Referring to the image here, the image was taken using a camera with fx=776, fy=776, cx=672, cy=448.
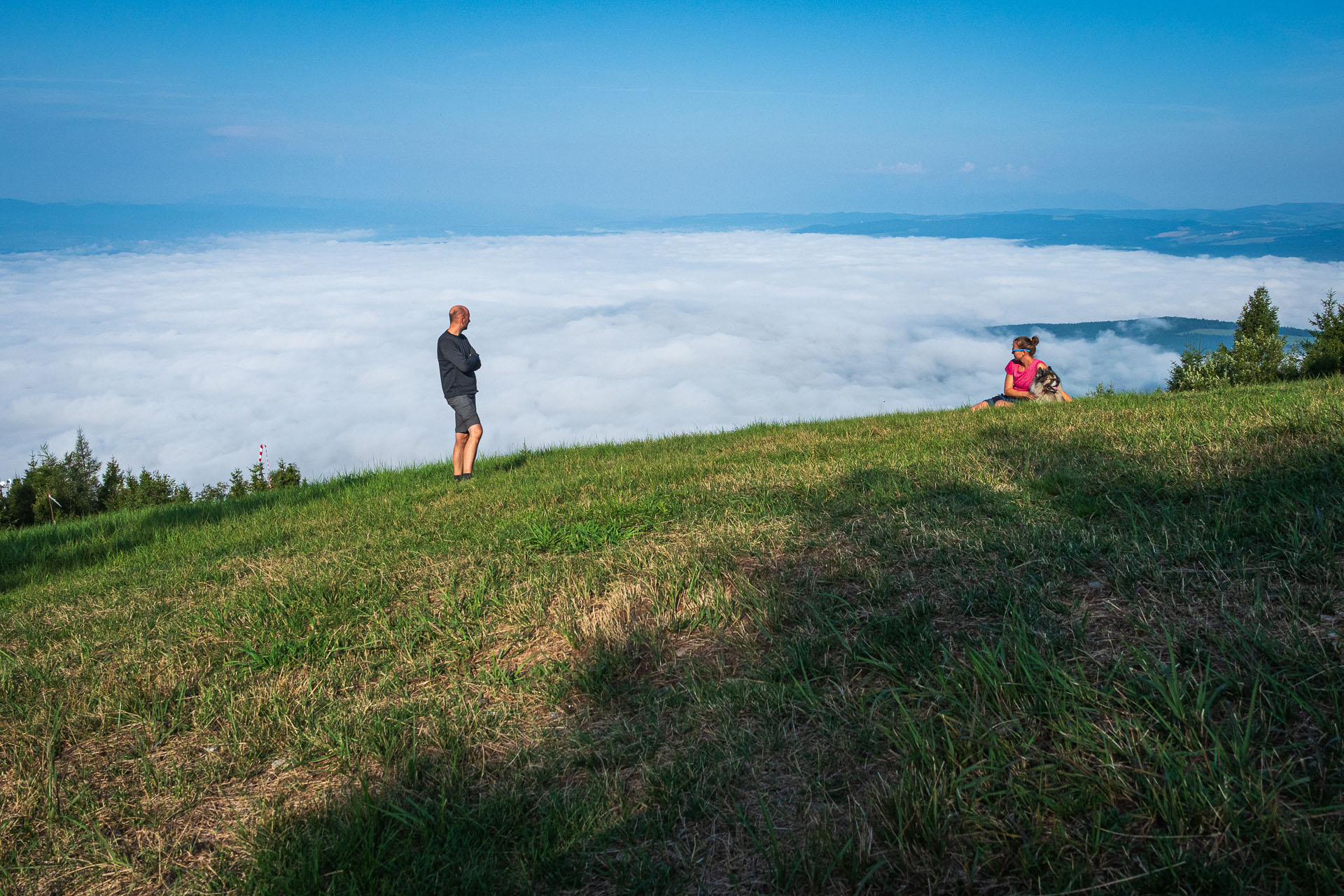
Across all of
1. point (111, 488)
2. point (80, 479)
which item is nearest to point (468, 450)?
point (111, 488)

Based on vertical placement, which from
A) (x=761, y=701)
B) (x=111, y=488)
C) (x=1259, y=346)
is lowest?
(x=111, y=488)

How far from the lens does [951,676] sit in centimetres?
314

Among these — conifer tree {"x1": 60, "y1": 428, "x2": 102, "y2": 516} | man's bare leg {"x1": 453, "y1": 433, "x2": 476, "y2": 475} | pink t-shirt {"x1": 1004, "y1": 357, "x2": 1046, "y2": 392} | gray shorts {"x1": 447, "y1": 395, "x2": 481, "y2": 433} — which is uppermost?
pink t-shirt {"x1": 1004, "y1": 357, "x2": 1046, "y2": 392}


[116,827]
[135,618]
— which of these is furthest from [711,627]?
[135,618]

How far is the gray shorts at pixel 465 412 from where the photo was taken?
1143cm

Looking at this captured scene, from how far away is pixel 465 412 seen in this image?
11.5 meters

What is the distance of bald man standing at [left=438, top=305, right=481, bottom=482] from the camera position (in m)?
11.4

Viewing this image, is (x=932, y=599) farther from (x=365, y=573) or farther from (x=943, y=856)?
(x=365, y=573)

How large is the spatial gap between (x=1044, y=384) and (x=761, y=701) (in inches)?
465

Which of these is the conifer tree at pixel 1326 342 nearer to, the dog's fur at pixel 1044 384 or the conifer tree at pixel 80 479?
the dog's fur at pixel 1044 384

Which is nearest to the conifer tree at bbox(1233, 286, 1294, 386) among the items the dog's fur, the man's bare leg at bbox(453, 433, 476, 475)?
the dog's fur

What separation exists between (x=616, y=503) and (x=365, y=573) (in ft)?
7.18

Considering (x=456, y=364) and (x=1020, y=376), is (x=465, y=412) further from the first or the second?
(x=1020, y=376)

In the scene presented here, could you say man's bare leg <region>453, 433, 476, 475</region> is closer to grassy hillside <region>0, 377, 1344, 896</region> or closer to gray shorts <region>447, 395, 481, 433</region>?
gray shorts <region>447, 395, 481, 433</region>
